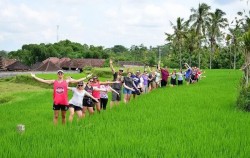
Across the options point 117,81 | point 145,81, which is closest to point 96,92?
point 117,81

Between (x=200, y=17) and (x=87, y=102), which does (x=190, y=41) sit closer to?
Answer: (x=200, y=17)

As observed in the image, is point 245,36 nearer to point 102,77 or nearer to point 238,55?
point 102,77

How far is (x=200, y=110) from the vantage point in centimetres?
1200

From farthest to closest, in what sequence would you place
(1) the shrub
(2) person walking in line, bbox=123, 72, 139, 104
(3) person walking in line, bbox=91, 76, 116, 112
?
(2) person walking in line, bbox=123, 72, 139, 104 < (1) the shrub < (3) person walking in line, bbox=91, 76, 116, 112

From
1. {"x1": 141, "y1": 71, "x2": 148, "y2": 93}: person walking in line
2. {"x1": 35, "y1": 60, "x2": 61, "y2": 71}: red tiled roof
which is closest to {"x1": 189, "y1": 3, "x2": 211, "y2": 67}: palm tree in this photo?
{"x1": 35, "y1": 60, "x2": 61, "y2": 71}: red tiled roof

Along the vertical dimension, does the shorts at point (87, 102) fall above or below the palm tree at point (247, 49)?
below

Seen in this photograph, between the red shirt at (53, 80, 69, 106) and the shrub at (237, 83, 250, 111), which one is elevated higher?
the red shirt at (53, 80, 69, 106)

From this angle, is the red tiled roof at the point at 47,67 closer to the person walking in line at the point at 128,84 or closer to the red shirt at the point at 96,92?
the person walking in line at the point at 128,84

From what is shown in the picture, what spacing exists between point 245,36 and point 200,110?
3.55m

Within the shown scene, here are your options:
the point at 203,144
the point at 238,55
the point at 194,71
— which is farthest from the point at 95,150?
the point at 238,55

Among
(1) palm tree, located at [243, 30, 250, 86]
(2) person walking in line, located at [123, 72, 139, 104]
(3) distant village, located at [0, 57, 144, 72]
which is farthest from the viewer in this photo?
(3) distant village, located at [0, 57, 144, 72]

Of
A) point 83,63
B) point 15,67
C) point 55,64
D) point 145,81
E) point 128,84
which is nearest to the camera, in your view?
point 128,84

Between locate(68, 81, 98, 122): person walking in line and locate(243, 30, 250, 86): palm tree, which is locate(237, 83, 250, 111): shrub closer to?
locate(243, 30, 250, 86): palm tree

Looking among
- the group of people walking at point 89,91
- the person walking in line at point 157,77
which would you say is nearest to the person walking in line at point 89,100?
the group of people walking at point 89,91
